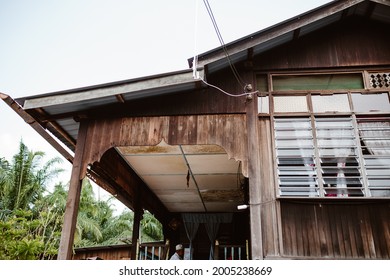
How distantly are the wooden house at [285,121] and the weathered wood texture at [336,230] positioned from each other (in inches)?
0.6

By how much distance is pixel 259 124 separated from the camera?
227 inches

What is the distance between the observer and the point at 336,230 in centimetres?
505

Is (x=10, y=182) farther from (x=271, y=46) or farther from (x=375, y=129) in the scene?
(x=375, y=129)

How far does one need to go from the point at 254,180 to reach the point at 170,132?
1.65 metres

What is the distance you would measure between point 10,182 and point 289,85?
56.3 feet

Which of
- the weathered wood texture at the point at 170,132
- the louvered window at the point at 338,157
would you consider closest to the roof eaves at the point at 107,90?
the weathered wood texture at the point at 170,132

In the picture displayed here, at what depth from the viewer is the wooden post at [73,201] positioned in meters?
5.28

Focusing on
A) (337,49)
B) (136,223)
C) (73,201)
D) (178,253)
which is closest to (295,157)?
(337,49)

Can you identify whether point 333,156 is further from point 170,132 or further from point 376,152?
point 170,132

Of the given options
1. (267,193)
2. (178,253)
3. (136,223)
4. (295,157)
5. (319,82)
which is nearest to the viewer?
(267,193)

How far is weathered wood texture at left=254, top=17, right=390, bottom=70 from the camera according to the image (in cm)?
612

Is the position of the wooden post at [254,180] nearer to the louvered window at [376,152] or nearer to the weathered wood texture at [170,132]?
the weathered wood texture at [170,132]

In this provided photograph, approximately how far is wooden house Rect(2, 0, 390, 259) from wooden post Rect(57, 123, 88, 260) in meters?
0.02
